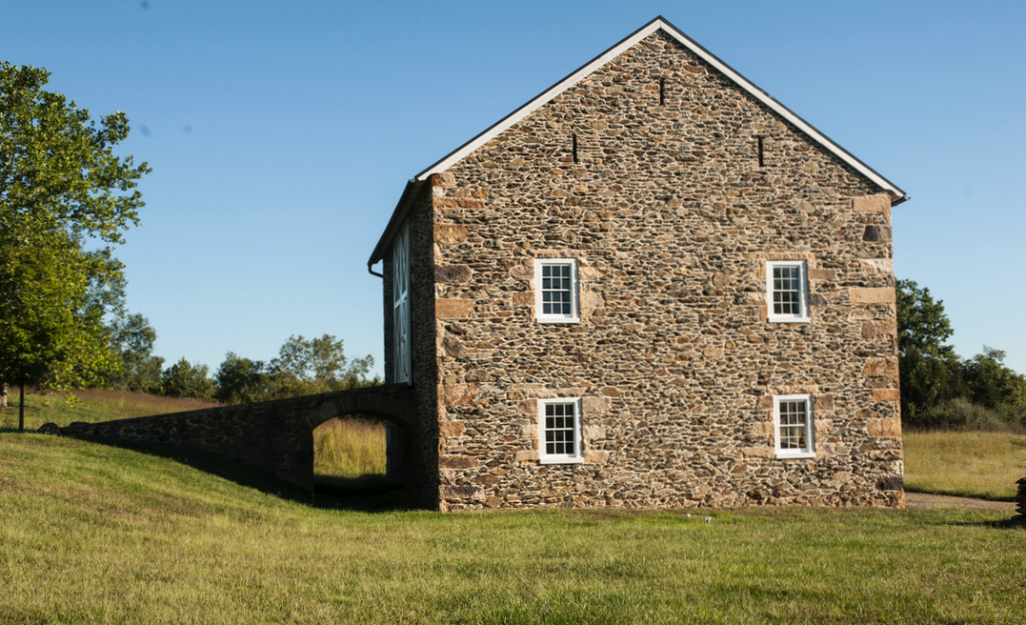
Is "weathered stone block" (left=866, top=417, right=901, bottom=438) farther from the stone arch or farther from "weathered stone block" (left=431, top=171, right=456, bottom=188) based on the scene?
"weathered stone block" (left=431, top=171, right=456, bottom=188)

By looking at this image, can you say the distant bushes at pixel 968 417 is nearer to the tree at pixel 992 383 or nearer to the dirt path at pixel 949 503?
the tree at pixel 992 383

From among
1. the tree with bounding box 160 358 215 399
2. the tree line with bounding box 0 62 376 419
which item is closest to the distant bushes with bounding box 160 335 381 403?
the tree with bounding box 160 358 215 399

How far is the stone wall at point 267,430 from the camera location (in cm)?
2038

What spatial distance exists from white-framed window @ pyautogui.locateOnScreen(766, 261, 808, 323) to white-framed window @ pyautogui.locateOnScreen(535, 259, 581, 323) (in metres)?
4.35

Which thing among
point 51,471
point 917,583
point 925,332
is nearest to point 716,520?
point 917,583

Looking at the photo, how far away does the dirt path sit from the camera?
1909 centimetres

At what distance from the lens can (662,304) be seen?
18.5 metres

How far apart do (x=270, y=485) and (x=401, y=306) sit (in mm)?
5922

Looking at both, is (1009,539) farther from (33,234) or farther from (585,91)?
(33,234)

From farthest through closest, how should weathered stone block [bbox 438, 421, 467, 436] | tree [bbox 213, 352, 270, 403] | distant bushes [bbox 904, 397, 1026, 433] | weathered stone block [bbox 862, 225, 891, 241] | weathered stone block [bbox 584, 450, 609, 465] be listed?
tree [bbox 213, 352, 270, 403]
distant bushes [bbox 904, 397, 1026, 433]
weathered stone block [bbox 862, 225, 891, 241]
weathered stone block [bbox 584, 450, 609, 465]
weathered stone block [bbox 438, 421, 467, 436]

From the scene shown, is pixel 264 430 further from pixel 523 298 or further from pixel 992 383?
pixel 992 383

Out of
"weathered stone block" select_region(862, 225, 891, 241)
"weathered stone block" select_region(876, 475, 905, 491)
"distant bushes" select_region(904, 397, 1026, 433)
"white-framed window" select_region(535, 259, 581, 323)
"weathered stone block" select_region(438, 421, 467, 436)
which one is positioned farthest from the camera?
"distant bushes" select_region(904, 397, 1026, 433)

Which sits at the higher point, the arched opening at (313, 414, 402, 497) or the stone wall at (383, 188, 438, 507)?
the stone wall at (383, 188, 438, 507)

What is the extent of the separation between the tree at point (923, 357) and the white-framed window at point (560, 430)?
3155 centimetres
